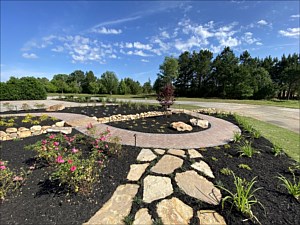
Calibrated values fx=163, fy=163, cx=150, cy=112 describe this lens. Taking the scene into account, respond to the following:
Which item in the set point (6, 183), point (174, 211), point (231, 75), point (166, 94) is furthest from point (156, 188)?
point (231, 75)

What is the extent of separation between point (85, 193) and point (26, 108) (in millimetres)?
9141

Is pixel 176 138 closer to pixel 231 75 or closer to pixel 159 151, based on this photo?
pixel 159 151

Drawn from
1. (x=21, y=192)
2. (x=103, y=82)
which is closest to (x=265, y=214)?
(x=21, y=192)

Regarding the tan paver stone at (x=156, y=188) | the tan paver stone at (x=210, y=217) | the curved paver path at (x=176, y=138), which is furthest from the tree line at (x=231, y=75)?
the tan paver stone at (x=210, y=217)

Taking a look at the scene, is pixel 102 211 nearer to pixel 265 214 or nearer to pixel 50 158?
pixel 50 158

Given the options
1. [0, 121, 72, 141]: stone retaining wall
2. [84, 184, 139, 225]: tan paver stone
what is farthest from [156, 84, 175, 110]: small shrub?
[84, 184, 139, 225]: tan paver stone

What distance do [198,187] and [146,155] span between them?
1375mm

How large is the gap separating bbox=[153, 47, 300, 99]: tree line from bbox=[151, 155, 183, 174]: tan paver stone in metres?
25.9

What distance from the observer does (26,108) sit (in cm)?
909

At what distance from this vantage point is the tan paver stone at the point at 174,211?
75.5 inches

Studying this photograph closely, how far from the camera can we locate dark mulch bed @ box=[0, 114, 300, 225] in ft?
6.39

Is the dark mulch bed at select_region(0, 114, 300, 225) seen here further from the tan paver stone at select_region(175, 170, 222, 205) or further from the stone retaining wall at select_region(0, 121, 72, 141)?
the stone retaining wall at select_region(0, 121, 72, 141)

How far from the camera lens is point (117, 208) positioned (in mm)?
2100

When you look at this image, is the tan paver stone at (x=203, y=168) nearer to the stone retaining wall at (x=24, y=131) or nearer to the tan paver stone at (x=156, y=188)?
the tan paver stone at (x=156, y=188)
